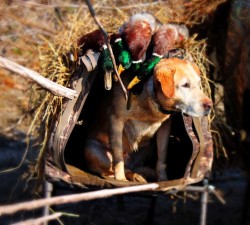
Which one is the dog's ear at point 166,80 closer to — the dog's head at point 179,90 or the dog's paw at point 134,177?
the dog's head at point 179,90

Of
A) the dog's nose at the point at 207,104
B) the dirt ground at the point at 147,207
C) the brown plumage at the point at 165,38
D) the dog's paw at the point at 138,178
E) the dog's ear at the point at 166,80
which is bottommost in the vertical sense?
the dirt ground at the point at 147,207

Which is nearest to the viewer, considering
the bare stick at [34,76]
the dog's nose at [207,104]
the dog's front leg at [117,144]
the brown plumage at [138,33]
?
the bare stick at [34,76]

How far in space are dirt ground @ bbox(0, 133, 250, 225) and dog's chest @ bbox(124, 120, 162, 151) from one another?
2.78 ft

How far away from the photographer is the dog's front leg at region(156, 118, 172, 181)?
12.2 feet

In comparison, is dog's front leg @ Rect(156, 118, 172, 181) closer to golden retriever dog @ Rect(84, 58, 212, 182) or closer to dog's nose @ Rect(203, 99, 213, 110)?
golden retriever dog @ Rect(84, 58, 212, 182)

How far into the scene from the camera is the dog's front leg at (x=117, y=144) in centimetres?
367

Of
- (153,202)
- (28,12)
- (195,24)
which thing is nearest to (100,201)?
(153,202)

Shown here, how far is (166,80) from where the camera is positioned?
329 cm

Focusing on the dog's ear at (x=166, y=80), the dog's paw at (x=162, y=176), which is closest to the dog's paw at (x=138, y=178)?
the dog's paw at (x=162, y=176)

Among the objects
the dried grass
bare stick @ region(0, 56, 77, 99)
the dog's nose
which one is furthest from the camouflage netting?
bare stick @ region(0, 56, 77, 99)

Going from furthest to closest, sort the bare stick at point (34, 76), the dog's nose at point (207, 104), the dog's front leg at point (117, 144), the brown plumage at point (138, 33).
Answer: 1. the dog's front leg at point (117, 144)
2. the brown plumage at point (138, 33)
3. the dog's nose at point (207, 104)
4. the bare stick at point (34, 76)

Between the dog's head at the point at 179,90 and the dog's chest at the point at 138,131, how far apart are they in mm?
355

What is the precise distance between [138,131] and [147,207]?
1557 millimetres

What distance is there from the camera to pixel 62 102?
11.7 feet
